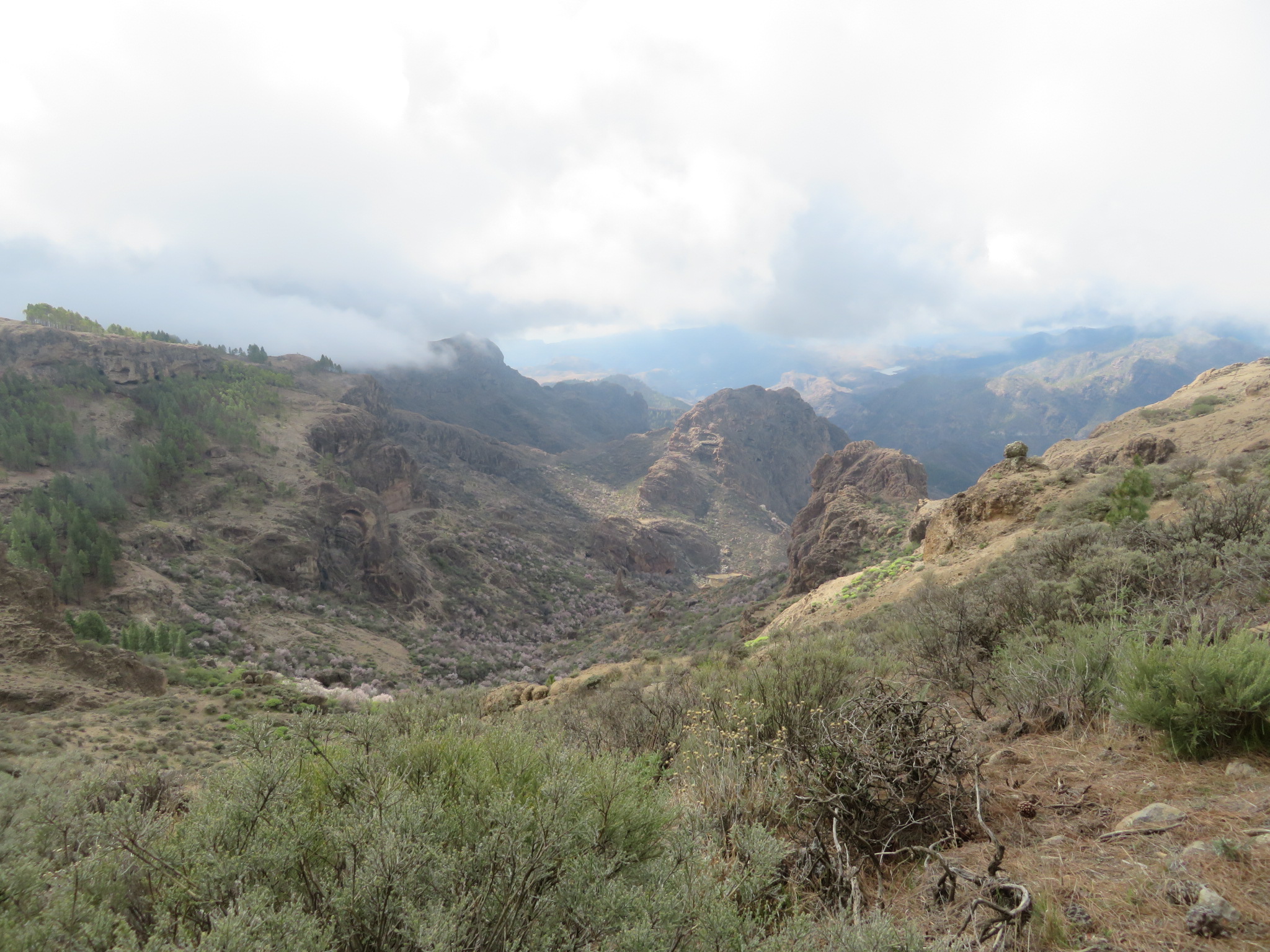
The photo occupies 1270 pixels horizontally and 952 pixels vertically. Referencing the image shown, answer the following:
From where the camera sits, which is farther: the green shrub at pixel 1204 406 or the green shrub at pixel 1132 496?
the green shrub at pixel 1204 406

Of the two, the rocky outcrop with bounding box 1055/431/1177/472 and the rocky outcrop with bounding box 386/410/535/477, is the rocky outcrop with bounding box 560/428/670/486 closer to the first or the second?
the rocky outcrop with bounding box 386/410/535/477

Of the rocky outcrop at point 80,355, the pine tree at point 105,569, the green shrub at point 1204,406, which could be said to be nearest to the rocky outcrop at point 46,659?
the pine tree at point 105,569

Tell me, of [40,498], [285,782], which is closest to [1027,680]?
[285,782]

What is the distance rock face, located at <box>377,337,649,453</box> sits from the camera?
487 ft

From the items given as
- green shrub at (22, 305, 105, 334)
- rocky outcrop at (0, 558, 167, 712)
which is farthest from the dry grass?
green shrub at (22, 305, 105, 334)

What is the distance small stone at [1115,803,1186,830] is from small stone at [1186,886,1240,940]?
961 millimetres

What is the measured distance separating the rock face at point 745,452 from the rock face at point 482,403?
1427 inches

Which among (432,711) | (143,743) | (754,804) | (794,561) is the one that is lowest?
(794,561)

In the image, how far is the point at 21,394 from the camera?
4178cm

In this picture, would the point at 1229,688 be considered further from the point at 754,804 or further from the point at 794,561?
the point at 794,561

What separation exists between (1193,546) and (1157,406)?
131 feet

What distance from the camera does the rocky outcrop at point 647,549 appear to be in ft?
249

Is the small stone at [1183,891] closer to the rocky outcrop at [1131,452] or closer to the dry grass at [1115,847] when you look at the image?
the dry grass at [1115,847]

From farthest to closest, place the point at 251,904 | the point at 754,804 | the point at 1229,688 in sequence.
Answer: the point at 754,804, the point at 1229,688, the point at 251,904
